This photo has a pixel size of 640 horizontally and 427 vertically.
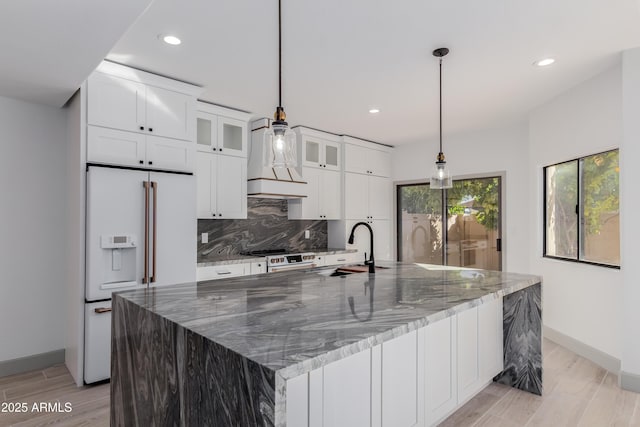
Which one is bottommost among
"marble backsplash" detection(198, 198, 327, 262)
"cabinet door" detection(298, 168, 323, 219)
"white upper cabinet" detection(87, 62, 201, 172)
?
"marble backsplash" detection(198, 198, 327, 262)

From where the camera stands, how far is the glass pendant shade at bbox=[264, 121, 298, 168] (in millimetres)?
2052

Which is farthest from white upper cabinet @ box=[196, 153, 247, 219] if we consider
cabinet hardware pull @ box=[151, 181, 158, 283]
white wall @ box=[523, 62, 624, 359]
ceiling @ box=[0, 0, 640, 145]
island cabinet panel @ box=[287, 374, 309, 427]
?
white wall @ box=[523, 62, 624, 359]

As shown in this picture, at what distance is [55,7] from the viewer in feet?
6.11

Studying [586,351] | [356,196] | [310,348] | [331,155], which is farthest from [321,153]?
[310,348]

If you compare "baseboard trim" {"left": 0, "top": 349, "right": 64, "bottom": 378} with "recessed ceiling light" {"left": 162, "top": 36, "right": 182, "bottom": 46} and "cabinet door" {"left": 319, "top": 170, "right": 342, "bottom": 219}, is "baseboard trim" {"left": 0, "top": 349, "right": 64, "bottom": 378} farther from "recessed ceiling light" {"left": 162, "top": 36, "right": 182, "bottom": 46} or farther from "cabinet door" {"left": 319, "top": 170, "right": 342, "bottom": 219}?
"cabinet door" {"left": 319, "top": 170, "right": 342, "bottom": 219}

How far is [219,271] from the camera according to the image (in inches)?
155

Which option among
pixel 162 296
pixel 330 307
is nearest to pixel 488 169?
pixel 330 307

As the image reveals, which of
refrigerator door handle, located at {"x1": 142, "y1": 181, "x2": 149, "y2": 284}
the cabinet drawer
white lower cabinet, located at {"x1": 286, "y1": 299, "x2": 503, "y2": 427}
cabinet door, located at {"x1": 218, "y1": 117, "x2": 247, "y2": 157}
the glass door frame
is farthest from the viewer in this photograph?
the glass door frame

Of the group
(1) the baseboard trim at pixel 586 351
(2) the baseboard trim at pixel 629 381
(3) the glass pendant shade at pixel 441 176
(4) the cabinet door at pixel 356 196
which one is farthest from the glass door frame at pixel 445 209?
(3) the glass pendant shade at pixel 441 176

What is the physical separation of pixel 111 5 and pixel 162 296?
1.45 meters

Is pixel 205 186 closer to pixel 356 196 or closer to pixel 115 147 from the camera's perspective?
pixel 115 147

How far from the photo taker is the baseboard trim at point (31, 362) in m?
3.15

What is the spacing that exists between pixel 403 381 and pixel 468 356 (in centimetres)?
82

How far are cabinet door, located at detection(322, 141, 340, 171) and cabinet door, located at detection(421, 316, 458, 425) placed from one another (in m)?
3.41
